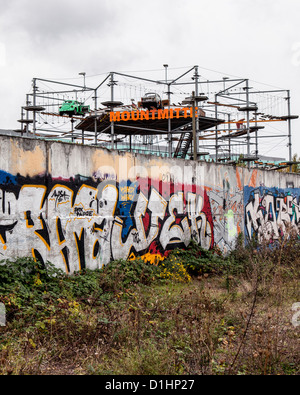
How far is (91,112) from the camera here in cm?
1811

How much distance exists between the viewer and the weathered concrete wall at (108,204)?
7.52m

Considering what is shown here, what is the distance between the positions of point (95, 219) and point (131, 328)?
372cm

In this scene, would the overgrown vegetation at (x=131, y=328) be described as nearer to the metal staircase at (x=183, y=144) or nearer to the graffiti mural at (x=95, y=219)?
the graffiti mural at (x=95, y=219)

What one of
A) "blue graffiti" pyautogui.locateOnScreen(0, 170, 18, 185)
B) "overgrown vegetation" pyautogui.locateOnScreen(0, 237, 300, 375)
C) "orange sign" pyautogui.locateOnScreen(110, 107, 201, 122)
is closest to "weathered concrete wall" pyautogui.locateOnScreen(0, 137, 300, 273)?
"blue graffiti" pyautogui.locateOnScreen(0, 170, 18, 185)

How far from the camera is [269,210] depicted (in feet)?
46.6

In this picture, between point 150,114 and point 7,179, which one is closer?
point 7,179

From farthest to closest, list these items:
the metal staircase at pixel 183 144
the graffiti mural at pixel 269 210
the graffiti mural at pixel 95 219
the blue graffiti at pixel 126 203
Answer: the metal staircase at pixel 183 144, the graffiti mural at pixel 269 210, the blue graffiti at pixel 126 203, the graffiti mural at pixel 95 219

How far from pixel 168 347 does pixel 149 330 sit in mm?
666

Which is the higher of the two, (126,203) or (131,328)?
(126,203)

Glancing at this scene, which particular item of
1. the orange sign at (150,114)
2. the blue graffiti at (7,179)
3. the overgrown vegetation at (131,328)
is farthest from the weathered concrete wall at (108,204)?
the orange sign at (150,114)

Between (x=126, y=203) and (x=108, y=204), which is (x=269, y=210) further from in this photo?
(x=108, y=204)

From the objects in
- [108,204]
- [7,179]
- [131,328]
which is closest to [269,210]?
[108,204]

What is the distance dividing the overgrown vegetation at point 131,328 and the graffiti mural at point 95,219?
388 millimetres
